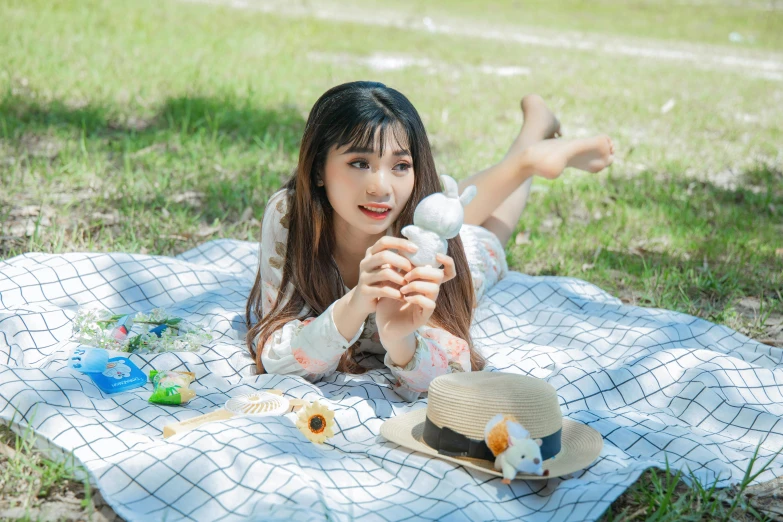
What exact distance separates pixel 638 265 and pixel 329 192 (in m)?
1.96

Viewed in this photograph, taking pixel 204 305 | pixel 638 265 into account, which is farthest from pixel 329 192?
pixel 638 265

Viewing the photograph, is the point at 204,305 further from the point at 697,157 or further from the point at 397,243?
the point at 697,157

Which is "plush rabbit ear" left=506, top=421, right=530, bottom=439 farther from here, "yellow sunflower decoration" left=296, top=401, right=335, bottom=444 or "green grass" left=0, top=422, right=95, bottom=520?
"green grass" left=0, top=422, right=95, bottom=520

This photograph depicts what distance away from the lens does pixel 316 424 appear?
7.43 feet

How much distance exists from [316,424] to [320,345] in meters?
0.30

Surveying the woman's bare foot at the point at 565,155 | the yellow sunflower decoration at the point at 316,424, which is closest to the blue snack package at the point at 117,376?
the yellow sunflower decoration at the point at 316,424

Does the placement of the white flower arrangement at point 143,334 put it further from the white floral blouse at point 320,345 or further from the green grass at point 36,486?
the green grass at point 36,486

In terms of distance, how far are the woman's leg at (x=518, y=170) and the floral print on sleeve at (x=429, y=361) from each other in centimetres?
120

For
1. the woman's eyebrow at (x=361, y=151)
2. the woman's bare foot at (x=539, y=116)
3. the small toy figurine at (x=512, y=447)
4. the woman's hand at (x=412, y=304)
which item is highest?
the woman's eyebrow at (x=361, y=151)

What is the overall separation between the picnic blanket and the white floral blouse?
0.22 ft

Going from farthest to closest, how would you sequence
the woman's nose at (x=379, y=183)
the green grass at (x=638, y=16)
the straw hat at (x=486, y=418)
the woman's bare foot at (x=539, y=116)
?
the green grass at (x=638, y=16)
the woman's bare foot at (x=539, y=116)
the woman's nose at (x=379, y=183)
the straw hat at (x=486, y=418)

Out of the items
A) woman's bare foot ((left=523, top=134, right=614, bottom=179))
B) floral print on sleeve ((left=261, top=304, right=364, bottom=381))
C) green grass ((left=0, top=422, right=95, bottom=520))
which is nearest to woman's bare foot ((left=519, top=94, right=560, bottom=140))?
woman's bare foot ((left=523, top=134, right=614, bottom=179))

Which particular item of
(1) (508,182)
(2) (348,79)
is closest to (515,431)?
(1) (508,182)

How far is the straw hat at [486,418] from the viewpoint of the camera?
203cm
